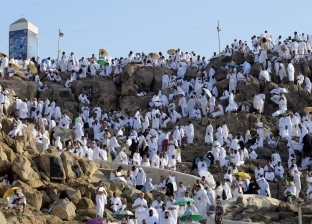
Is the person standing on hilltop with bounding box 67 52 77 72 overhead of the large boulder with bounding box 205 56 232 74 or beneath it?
overhead

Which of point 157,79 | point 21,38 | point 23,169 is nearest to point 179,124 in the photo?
point 157,79

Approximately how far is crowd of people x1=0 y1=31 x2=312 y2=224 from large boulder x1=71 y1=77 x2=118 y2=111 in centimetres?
45

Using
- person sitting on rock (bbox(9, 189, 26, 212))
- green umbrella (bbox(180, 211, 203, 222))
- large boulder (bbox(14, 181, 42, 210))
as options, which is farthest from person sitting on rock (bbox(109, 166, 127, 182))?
person sitting on rock (bbox(9, 189, 26, 212))

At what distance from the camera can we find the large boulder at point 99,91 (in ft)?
121

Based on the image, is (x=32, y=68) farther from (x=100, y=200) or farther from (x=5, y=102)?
(x=100, y=200)

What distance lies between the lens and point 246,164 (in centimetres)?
2778

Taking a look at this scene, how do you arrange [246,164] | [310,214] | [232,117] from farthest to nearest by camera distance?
[232,117]
[246,164]
[310,214]

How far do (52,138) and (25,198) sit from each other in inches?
352

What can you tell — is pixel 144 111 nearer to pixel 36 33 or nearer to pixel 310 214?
pixel 310 214

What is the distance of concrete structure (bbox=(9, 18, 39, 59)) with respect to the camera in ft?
→ 174

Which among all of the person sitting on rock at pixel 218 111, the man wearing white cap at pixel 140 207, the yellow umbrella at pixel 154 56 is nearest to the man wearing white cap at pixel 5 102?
the yellow umbrella at pixel 154 56

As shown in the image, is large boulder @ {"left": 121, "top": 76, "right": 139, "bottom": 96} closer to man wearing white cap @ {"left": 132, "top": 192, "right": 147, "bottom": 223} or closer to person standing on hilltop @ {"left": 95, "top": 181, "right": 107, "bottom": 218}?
person standing on hilltop @ {"left": 95, "top": 181, "right": 107, "bottom": 218}

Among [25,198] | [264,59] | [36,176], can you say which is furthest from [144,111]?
[25,198]

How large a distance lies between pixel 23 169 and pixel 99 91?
611 inches
